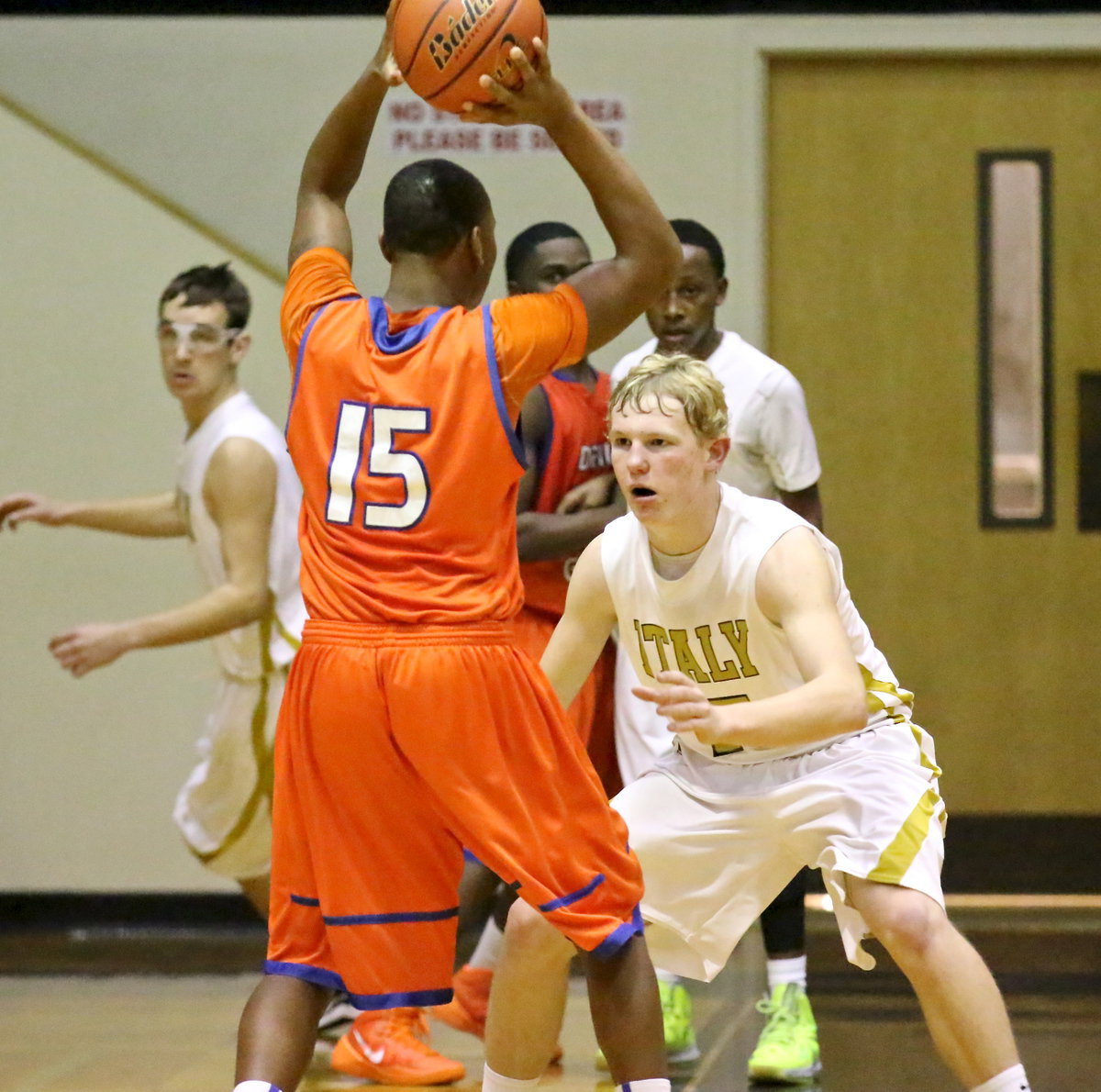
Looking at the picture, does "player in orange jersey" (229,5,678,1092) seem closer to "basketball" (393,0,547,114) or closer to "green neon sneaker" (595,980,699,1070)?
"basketball" (393,0,547,114)

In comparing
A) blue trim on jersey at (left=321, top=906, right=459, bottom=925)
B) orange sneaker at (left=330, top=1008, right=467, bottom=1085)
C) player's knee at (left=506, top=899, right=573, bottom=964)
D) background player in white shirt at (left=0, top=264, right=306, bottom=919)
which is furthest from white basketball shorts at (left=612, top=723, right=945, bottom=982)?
background player in white shirt at (left=0, top=264, right=306, bottom=919)

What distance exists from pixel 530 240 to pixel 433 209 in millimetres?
1499

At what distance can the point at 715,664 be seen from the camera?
282 cm

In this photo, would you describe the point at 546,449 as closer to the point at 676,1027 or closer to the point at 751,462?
the point at 751,462

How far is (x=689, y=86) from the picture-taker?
5410mm

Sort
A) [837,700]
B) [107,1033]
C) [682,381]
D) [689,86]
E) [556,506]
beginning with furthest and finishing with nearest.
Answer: [689,86] < [107,1033] < [556,506] < [682,381] < [837,700]

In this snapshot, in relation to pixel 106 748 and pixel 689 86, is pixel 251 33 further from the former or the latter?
pixel 106 748

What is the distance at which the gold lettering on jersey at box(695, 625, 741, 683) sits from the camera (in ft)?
9.18

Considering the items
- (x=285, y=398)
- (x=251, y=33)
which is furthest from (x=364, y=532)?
(x=251, y=33)

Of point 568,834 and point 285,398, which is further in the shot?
point 285,398

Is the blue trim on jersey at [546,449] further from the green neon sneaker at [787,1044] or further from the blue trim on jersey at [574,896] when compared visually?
the blue trim on jersey at [574,896]

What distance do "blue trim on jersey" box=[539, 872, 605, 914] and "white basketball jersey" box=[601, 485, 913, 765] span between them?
1.32 feet

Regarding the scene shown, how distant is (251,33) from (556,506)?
2.54 meters

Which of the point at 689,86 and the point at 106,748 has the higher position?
the point at 689,86
